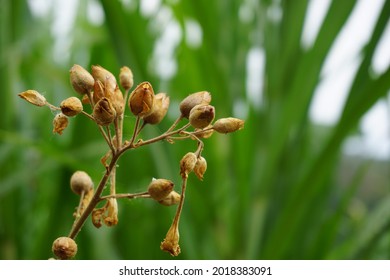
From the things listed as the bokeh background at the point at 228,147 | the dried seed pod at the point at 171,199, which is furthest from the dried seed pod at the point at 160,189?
the bokeh background at the point at 228,147

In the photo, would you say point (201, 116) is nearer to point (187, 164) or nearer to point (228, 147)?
point (187, 164)

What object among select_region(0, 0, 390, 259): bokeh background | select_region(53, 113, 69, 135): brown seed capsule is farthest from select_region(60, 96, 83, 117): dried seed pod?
select_region(0, 0, 390, 259): bokeh background

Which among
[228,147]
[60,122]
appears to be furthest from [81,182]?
[228,147]

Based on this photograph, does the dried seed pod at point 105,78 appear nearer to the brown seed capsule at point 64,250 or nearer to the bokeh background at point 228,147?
the brown seed capsule at point 64,250

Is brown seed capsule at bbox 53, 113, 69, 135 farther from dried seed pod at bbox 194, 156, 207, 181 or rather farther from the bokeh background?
the bokeh background

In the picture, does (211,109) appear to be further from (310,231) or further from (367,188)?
(367,188)

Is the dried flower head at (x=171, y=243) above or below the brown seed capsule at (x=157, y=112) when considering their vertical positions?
below
